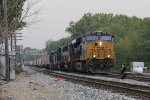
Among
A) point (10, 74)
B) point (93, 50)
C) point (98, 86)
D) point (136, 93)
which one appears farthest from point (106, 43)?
point (136, 93)

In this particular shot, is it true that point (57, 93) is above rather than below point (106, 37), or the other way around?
A: below

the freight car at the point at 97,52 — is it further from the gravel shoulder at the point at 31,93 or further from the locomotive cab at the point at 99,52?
the gravel shoulder at the point at 31,93

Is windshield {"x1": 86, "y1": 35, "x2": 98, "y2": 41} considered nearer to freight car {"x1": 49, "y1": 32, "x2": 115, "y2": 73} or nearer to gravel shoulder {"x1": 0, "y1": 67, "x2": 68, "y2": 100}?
freight car {"x1": 49, "y1": 32, "x2": 115, "y2": 73}

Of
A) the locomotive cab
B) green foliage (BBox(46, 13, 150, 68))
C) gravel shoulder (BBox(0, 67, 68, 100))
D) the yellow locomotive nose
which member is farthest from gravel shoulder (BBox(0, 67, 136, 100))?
green foliage (BBox(46, 13, 150, 68))

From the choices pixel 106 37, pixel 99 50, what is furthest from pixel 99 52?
pixel 106 37

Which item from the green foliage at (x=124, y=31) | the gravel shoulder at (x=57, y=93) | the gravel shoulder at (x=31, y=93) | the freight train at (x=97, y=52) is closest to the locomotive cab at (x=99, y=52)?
the freight train at (x=97, y=52)

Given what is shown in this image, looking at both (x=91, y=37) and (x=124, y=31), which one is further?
(x=124, y=31)

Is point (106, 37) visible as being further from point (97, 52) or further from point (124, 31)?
point (124, 31)

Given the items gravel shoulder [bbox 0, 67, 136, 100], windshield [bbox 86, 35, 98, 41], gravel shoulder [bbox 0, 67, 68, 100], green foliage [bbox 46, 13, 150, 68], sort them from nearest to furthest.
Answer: gravel shoulder [bbox 0, 67, 136, 100] < gravel shoulder [bbox 0, 67, 68, 100] < windshield [bbox 86, 35, 98, 41] < green foliage [bbox 46, 13, 150, 68]

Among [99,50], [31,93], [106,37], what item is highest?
[106,37]

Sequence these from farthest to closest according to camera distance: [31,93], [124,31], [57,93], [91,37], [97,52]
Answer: [124,31] → [91,37] → [97,52] → [31,93] → [57,93]

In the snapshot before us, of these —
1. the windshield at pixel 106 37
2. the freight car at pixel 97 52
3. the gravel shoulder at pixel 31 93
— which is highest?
the windshield at pixel 106 37

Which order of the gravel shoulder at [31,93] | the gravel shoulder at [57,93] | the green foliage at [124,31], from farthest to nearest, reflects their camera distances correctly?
the green foliage at [124,31] < the gravel shoulder at [31,93] < the gravel shoulder at [57,93]

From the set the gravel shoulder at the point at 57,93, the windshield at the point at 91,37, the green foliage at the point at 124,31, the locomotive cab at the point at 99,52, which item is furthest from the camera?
the green foliage at the point at 124,31
